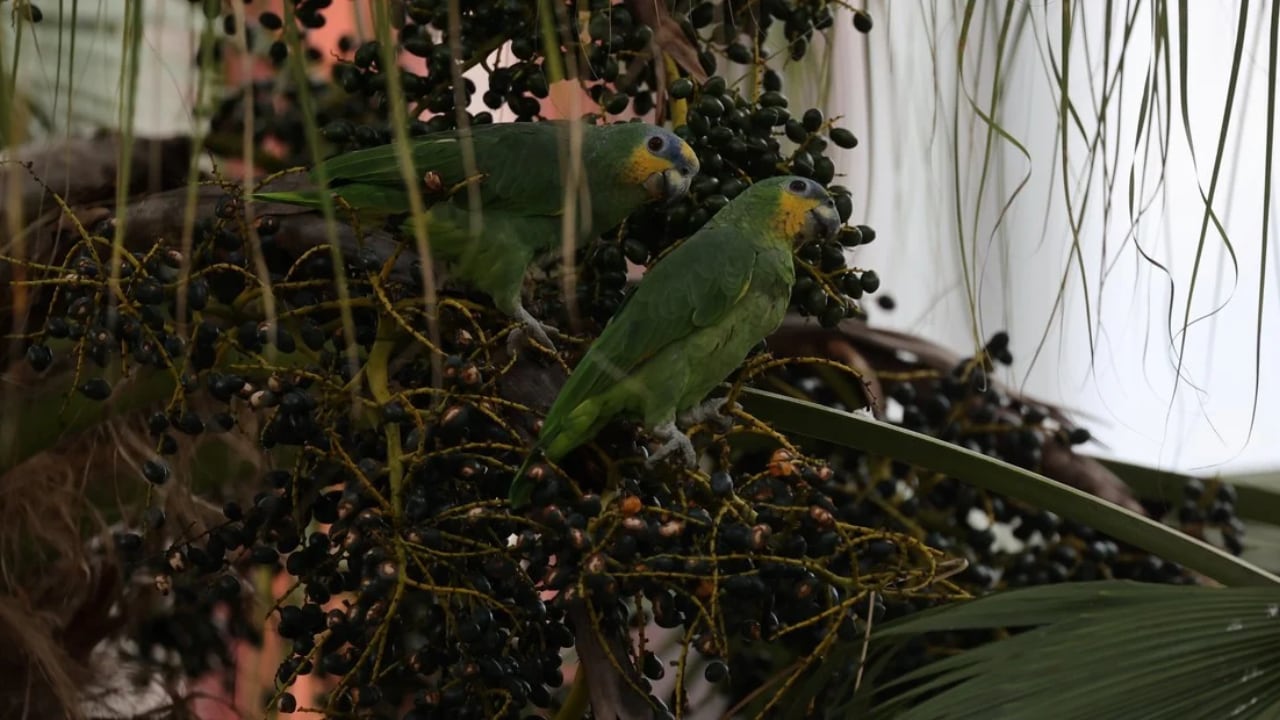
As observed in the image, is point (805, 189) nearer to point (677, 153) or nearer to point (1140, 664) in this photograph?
point (677, 153)

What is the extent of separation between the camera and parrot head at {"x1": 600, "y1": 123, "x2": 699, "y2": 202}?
2.65 ft

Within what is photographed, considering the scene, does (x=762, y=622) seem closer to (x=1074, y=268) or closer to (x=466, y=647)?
(x=466, y=647)

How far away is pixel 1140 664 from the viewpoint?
69 cm

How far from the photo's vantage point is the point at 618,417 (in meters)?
0.78

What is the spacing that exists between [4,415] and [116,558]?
179 millimetres

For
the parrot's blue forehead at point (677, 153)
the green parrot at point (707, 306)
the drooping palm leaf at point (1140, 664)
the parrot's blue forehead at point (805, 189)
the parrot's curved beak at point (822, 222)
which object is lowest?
the drooping palm leaf at point (1140, 664)

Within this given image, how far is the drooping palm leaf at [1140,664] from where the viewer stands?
673 millimetres

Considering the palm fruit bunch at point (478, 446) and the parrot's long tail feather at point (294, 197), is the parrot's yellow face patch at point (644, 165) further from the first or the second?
the parrot's long tail feather at point (294, 197)

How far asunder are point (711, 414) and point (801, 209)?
0.46ft

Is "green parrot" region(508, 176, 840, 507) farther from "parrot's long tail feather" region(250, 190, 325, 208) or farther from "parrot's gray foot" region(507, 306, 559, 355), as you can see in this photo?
"parrot's long tail feather" region(250, 190, 325, 208)

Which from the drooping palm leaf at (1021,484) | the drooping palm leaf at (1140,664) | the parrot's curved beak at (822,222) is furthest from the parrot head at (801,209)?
the drooping palm leaf at (1140,664)

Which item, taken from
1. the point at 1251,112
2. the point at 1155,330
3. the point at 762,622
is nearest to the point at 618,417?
the point at 762,622

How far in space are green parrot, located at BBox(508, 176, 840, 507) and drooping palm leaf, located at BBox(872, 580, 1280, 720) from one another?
19cm

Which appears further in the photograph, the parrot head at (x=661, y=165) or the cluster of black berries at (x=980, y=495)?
the cluster of black berries at (x=980, y=495)
